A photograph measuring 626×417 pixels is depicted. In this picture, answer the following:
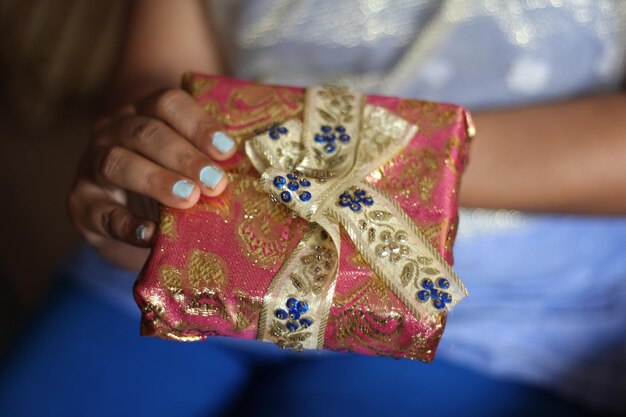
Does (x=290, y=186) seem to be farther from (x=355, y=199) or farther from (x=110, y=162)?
(x=110, y=162)

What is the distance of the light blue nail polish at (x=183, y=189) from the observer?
489mm

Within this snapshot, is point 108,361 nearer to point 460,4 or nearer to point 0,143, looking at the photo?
point 460,4

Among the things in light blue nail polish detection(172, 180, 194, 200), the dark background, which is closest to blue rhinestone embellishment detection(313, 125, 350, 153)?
light blue nail polish detection(172, 180, 194, 200)

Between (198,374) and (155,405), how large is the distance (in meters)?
0.06

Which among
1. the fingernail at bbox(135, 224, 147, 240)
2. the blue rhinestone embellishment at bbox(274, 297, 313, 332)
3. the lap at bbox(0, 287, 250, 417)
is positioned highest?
the fingernail at bbox(135, 224, 147, 240)

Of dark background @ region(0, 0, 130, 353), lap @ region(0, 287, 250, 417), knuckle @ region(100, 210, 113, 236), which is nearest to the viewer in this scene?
knuckle @ region(100, 210, 113, 236)

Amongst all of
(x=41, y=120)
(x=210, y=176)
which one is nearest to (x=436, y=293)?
(x=210, y=176)

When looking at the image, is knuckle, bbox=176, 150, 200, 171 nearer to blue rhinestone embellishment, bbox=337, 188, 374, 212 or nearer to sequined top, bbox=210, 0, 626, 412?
blue rhinestone embellishment, bbox=337, 188, 374, 212

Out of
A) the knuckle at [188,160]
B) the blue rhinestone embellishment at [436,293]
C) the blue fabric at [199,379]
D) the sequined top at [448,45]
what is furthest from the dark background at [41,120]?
the blue rhinestone embellishment at [436,293]

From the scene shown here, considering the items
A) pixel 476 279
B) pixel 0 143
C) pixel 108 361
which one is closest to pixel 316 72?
pixel 476 279

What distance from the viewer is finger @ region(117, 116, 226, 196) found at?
0.49m

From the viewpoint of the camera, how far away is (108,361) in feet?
2.34

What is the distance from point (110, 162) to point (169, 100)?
0.08 meters

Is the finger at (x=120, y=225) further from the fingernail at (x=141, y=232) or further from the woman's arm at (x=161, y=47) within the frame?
the woman's arm at (x=161, y=47)
